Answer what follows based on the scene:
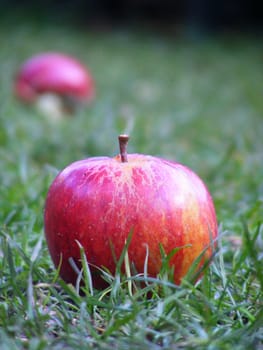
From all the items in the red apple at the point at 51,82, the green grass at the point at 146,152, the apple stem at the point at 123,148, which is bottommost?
the green grass at the point at 146,152

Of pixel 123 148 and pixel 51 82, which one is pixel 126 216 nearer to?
pixel 123 148

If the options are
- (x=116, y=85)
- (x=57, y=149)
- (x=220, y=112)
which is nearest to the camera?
(x=57, y=149)

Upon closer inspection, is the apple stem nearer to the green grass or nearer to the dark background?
the green grass

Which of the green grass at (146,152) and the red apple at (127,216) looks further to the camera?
the red apple at (127,216)

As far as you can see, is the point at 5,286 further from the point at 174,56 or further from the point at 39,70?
the point at 174,56

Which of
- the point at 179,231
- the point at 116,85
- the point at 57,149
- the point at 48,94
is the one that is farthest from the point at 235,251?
the point at 116,85

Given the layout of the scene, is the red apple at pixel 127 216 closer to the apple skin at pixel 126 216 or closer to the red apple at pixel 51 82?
the apple skin at pixel 126 216

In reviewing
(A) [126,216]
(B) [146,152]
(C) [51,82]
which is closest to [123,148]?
(A) [126,216]

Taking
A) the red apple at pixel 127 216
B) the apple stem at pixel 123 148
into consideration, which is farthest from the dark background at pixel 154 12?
the red apple at pixel 127 216
